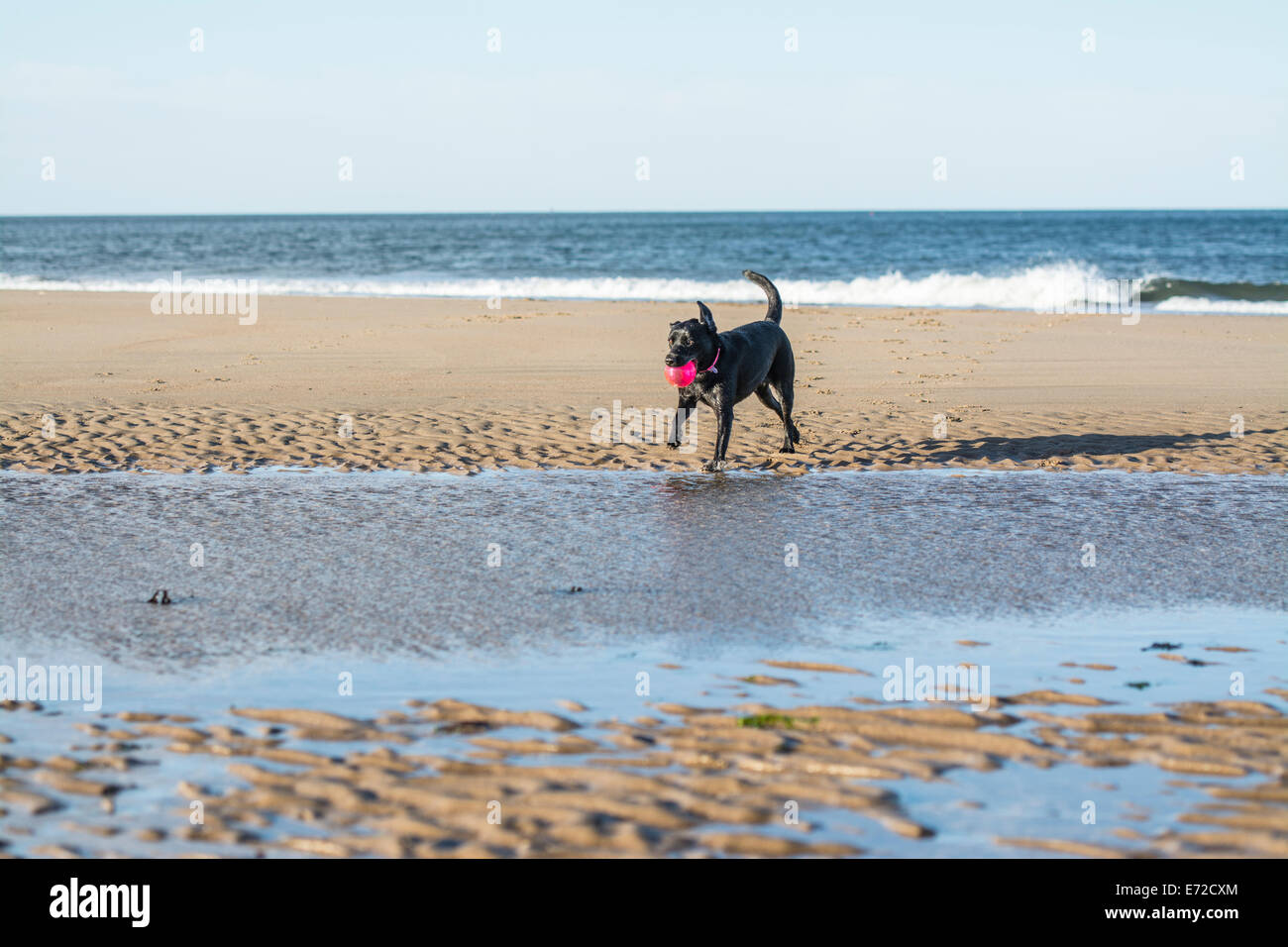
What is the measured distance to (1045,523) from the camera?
7.74 metres

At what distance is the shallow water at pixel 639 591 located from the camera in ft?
15.5

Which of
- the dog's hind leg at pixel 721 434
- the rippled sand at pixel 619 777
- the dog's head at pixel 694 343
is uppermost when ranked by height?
the dog's head at pixel 694 343

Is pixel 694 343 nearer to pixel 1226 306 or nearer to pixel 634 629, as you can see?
pixel 634 629

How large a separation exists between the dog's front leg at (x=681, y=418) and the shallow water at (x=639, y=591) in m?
0.74

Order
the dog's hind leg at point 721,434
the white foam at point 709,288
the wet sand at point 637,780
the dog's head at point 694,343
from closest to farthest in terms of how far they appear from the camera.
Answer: the wet sand at point 637,780 < the dog's head at point 694,343 < the dog's hind leg at point 721,434 < the white foam at point 709,288

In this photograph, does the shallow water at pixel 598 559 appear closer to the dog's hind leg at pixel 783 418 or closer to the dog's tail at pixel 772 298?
the dog's hind leg at pixel 783 418

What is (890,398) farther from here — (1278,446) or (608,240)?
(608,240)

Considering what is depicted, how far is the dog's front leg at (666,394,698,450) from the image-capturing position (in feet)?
31.3

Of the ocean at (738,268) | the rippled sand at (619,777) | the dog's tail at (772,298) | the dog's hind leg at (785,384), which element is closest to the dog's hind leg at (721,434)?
the dog's hind leg at (785,384)

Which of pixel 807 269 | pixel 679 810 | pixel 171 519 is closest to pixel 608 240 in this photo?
pixel 807 269

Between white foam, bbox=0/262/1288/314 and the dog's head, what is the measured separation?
66.2ft

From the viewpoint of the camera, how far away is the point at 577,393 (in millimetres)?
13117
